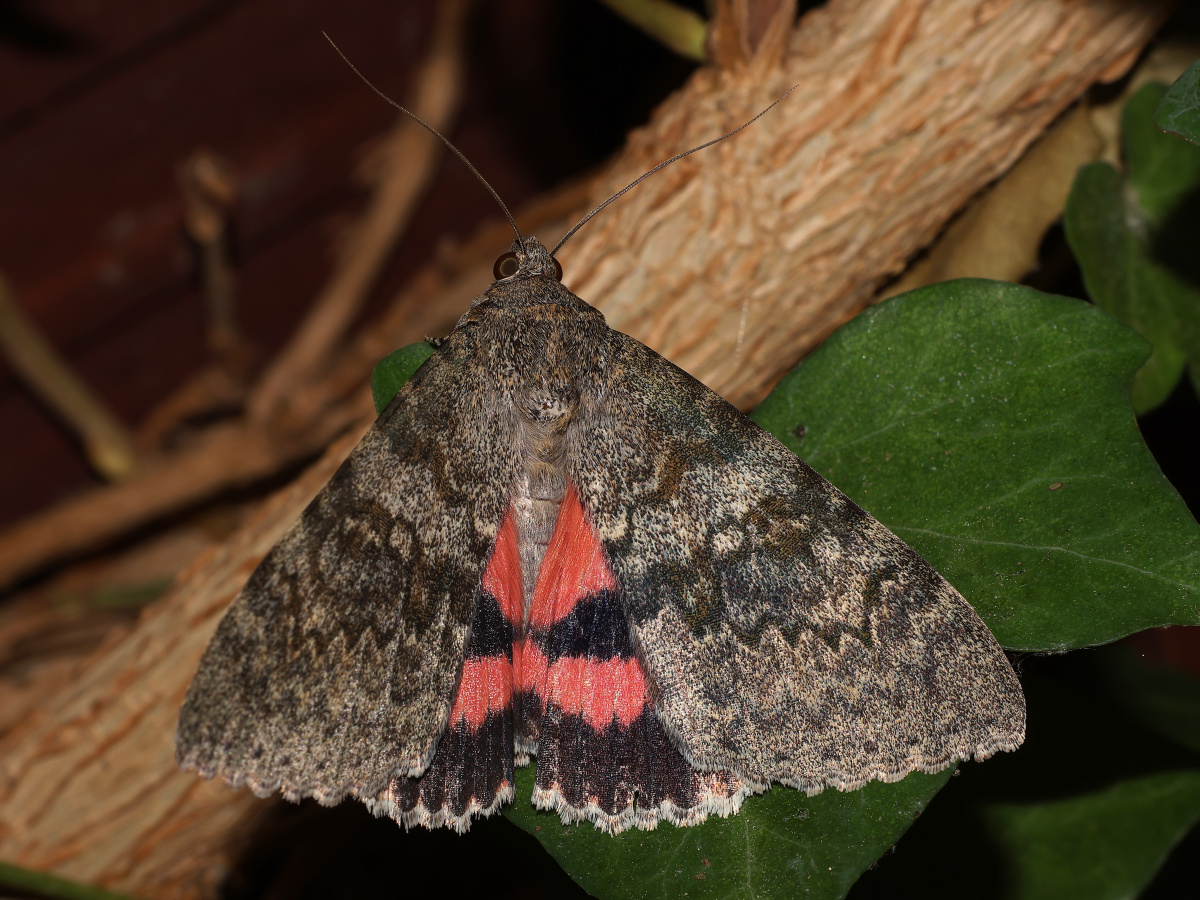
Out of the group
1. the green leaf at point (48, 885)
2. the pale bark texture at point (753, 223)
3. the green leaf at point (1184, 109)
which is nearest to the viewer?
the green leaf at point (1184, 109)

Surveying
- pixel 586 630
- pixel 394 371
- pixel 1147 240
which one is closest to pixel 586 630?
pixel 586 630

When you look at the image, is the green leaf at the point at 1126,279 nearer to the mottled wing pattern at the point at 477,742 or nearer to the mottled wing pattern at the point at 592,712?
the mottled wing pattern at the point at 592,712

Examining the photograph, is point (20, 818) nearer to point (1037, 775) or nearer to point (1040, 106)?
point (1037, 775)

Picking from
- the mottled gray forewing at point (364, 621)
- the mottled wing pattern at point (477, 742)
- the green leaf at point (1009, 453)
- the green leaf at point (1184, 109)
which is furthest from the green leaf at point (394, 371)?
the green leaf at point (1184, 109)

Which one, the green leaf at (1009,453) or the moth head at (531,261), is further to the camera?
the moth head at (531,261)

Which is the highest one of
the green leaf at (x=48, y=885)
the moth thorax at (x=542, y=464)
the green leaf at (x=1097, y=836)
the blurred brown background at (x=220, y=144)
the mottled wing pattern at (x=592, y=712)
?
the blurred brown background at (x=220, y=144)

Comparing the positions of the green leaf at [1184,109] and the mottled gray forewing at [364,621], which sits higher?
the mottled gray forewing at [364,621]
